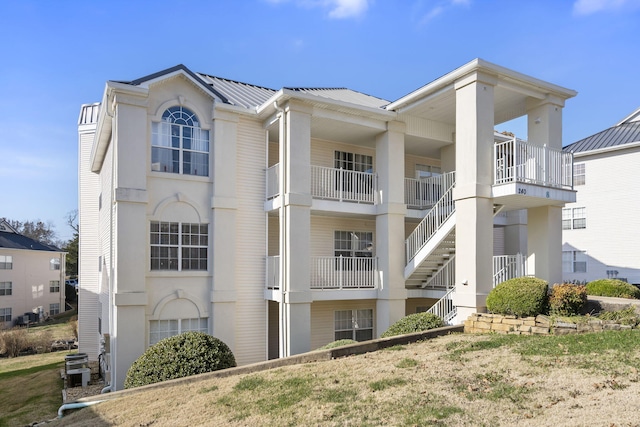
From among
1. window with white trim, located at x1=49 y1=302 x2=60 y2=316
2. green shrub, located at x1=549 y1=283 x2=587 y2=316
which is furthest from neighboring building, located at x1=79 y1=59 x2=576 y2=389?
window with white trim, located at x1=49 y1=302 x2=60 y2=316

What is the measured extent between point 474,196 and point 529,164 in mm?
2235

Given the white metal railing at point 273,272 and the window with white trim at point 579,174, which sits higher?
the window with white trim at point 579,174

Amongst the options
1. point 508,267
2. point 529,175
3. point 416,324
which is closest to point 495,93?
point 529,175

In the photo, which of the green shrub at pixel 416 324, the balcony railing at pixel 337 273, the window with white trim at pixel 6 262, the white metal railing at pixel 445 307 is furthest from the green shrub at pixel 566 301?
the window with white trim at pixel 6 262

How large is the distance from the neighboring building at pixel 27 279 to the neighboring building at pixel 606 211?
39764mm

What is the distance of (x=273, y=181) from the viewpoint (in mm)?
16047

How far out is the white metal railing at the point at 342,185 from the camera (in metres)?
16.8

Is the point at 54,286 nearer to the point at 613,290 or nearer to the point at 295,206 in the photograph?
the point at 295,206

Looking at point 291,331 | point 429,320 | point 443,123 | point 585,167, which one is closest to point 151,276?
point 291,331

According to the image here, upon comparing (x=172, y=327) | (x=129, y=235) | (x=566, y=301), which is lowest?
(x=172, y=327)

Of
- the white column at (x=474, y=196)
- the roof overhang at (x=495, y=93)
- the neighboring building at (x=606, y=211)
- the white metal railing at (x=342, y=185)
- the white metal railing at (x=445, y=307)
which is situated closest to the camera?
the white column at (x=474, y=196)

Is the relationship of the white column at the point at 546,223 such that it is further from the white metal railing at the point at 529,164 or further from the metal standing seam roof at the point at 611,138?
the metal standing seam roof at the point at 611,138

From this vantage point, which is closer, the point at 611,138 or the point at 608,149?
the point at 608,149

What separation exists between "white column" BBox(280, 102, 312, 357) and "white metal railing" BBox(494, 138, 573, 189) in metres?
6.02
